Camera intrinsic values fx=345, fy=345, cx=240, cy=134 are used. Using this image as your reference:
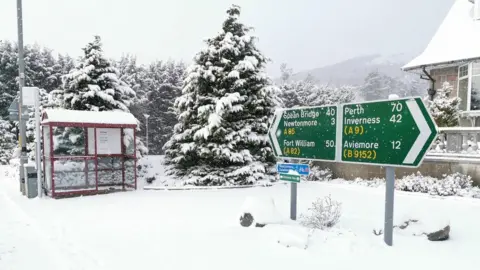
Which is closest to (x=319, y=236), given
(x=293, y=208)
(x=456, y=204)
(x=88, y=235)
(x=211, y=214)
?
(x=293, y=208)

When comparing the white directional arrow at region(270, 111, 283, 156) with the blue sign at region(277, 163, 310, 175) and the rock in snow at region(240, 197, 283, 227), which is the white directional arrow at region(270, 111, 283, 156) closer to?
the blue sign at region(277, 163, 310, 175)

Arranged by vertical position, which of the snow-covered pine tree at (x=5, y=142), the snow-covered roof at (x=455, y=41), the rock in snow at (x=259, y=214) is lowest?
the snow-covered pine tree at (x=5, y=142)

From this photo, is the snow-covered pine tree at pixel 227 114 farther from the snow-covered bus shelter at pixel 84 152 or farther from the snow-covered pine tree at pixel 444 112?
the snow-covered pine tree at pixel 444 112

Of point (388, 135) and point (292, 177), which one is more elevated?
point (388, 135)

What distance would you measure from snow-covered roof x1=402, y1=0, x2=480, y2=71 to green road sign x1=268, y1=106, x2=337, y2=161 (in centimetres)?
1158

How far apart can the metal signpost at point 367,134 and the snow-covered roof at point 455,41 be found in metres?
11.7

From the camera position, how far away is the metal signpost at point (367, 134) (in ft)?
15.4

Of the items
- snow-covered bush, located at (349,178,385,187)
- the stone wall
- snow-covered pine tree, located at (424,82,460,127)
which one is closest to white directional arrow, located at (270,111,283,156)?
snow-covered bush, located at (349,178,385,187)

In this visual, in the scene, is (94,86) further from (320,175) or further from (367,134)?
(367,134)

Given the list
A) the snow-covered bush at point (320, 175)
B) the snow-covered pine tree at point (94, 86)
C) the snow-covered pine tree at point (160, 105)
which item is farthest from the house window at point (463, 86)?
the snow-covered pine tree at point (160, 105)

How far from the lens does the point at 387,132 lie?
16.5ft

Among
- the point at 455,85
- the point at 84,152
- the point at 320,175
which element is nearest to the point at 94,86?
the point at 84,152

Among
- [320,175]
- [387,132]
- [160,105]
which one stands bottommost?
[320,175]

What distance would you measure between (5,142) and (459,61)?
1244 inches
